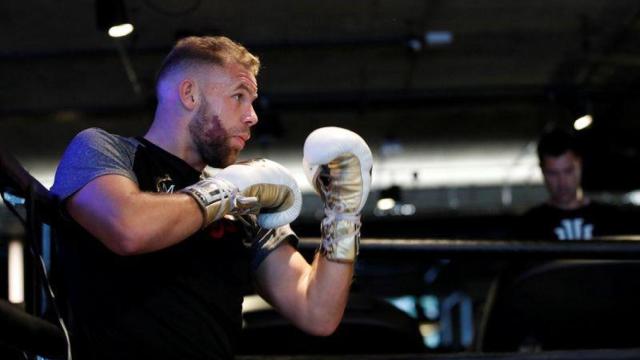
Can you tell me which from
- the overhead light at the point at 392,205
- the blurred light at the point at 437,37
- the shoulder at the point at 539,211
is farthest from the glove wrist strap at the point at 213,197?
the overhead light at the point at 392,205

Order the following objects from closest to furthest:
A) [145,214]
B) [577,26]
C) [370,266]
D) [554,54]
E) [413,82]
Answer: [145,214], [577,26], [554,54], [413,82], [370,266]

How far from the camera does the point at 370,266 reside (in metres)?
12.9

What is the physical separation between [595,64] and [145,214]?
21.0ft

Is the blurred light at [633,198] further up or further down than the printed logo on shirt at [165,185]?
further up

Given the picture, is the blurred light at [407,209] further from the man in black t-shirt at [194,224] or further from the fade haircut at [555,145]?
the man in black t-shirt at [194,224]

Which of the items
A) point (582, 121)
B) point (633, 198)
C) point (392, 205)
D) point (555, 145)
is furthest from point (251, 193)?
point (633, 198)

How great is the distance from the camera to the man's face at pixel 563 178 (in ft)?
13.0

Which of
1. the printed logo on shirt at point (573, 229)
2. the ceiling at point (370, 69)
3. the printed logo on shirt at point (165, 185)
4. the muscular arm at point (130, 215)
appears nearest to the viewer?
the muscular arm at point (130, 215)

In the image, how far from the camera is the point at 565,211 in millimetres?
3939

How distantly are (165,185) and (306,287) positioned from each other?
0.39 m

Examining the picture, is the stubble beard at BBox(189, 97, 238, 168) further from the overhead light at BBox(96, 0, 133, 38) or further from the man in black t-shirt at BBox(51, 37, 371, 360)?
the overhead light at BBox(96, 0, 133, 38)

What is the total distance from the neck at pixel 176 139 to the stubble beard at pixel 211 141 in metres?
0.01

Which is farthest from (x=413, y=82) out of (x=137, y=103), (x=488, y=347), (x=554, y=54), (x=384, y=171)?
(x=488, y=347)

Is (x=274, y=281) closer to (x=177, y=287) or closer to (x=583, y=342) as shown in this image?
(x=177, y=287)
